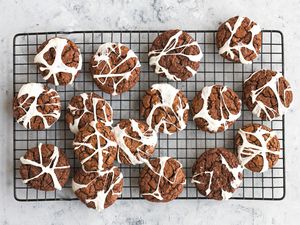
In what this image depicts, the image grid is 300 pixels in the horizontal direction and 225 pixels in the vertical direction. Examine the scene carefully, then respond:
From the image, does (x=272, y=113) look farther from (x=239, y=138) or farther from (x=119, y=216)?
(x=119, y=216)

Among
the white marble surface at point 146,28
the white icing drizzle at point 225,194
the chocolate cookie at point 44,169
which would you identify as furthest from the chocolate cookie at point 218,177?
the chocolate cookie at point 44,169

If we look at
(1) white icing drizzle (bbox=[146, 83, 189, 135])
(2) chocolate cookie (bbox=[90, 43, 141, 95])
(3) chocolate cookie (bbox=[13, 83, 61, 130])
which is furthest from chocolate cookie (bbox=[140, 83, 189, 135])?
(3) chocolate cookie (bbox=[13, 83, 61, 130])

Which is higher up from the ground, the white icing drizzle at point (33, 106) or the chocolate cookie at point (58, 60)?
the chocolate cookie at point (58, 60)

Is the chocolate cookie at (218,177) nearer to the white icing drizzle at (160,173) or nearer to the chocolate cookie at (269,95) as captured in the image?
the white icing drizzle at (160,173)

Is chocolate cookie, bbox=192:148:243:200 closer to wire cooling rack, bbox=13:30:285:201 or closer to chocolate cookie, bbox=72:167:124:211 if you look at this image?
wire cooling rack, bbox=13:30:285:201

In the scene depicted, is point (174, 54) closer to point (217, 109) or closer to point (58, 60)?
point (217, 109)
